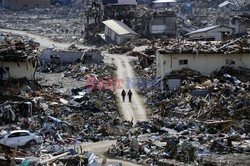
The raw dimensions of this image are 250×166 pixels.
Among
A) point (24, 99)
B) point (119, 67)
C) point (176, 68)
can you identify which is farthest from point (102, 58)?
point (24, 99)

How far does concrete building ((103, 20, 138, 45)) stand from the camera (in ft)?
204

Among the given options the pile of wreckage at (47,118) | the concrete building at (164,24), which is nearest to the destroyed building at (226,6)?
the concrete building at (164,24)

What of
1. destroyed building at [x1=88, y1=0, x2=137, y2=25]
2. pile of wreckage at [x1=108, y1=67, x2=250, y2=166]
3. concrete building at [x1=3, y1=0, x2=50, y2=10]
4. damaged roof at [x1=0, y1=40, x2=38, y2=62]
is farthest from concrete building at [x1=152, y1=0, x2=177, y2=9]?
damaged roof at [x1=0, y1=40, x2=38, y2=62]

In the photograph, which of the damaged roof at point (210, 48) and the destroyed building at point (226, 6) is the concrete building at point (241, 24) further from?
the destroyed building at point (226, 6)

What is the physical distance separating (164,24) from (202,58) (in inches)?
1077

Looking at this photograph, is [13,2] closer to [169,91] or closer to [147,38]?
[147,38]

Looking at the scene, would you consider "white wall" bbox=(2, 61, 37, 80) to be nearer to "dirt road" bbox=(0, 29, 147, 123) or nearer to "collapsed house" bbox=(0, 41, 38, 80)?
"collapsed house" bbox=(0, 41, 38, 80)

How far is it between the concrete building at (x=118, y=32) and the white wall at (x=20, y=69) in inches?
960

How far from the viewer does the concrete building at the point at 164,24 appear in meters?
65.4

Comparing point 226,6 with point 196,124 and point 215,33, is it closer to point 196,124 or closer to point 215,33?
point 215,33

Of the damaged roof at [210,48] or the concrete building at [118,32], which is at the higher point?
the damaged roof at [210,48]

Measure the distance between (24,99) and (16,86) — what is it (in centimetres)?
518

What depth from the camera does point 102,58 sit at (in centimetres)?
5125

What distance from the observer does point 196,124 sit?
27297 mm
